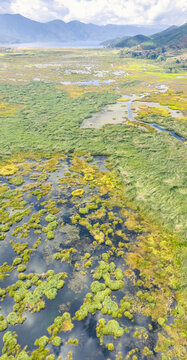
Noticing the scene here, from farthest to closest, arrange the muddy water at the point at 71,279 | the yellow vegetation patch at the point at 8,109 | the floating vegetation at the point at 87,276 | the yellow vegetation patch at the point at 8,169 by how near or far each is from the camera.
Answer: the yellow vegetation patch at the point at 8,109 < the yellow vegetation patch at the point at 8,169 < the floating vegetation at the point at 87,276 < the muddy water at the point at 71,279

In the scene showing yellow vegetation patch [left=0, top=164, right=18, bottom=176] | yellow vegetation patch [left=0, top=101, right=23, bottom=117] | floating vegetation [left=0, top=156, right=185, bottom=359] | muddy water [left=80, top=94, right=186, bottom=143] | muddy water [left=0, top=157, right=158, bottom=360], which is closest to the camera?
muddy water [left=0, top=157, right=158, bottom=360]

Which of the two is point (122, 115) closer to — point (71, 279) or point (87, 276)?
point (87, 276)

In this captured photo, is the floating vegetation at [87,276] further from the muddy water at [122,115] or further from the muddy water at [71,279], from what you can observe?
the muddy water at [122,115]

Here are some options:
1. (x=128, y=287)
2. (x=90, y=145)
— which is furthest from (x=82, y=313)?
(x=90, y=145)

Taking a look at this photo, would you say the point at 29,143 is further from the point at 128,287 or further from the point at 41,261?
the point at 128,287

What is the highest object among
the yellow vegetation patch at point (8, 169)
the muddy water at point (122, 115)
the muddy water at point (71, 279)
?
the muddy water at point (122, 115)

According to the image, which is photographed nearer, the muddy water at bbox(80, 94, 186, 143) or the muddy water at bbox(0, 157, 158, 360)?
the muddy water at bbox(0, 157, 158, 360)

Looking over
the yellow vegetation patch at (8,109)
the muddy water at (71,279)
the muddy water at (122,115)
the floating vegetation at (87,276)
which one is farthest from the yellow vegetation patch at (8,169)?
the yellow vegetation patch at (8,109)

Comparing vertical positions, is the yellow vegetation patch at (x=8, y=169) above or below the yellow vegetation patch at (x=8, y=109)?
below

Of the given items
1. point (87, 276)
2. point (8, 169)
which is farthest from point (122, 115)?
point (87, 276)

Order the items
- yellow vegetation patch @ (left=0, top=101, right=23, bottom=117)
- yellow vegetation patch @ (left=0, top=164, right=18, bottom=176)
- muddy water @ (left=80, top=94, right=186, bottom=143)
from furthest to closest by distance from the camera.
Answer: yellow vegetation patch @ (left=0, top=101, right=23, bottom=117), muddy water @ (left=80, top=94, right=186, bottom=143), yellow vegetation patch @ (left=0, top=164, right=18, bottom=176)

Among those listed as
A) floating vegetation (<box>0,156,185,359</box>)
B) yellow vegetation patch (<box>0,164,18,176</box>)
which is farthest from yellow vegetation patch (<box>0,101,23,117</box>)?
floating vegetation (<box>0,156,185,359</box>)

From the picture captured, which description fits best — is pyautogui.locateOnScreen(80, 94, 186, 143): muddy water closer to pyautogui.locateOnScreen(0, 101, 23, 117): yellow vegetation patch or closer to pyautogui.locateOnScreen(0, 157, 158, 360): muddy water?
pyautogui.locateOnScreen(0, 101, 23, 117): yellow vegetation patch
